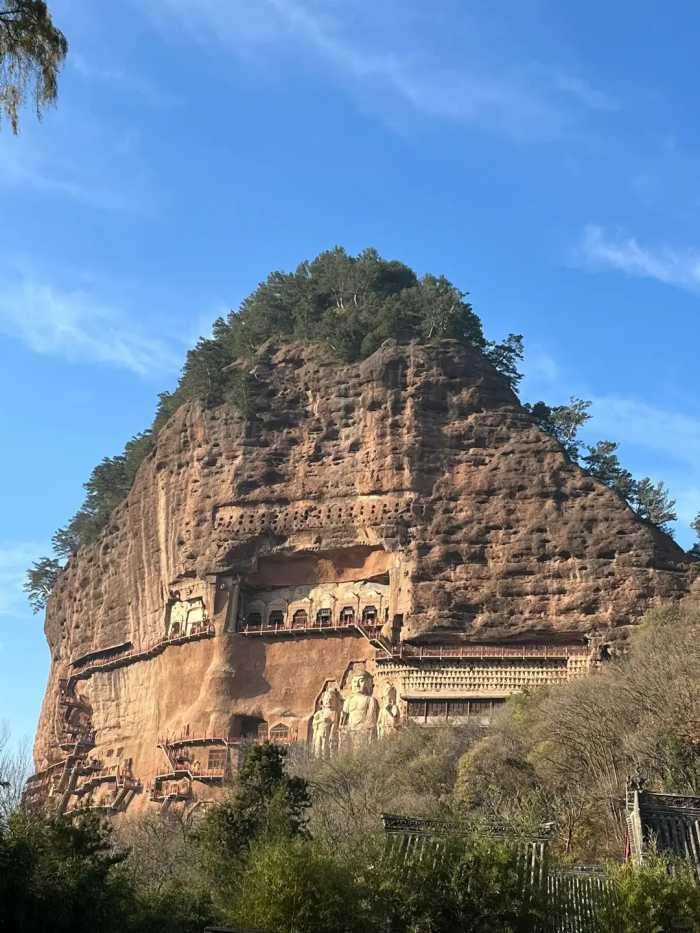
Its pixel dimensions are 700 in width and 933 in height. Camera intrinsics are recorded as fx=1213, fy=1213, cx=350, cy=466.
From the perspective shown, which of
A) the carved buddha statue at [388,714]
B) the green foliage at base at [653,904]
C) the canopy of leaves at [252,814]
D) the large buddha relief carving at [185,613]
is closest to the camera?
the green foliage at base at [653,904]

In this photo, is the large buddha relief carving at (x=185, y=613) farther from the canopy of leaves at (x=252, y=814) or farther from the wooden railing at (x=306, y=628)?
the canopy of leaves at (x=252, y=814)

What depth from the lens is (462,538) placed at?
45281 mm

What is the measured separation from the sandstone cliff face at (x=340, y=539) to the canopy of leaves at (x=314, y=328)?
1184mm

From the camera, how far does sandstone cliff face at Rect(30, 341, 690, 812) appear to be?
143 feet

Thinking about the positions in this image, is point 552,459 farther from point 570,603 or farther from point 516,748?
point 516,748

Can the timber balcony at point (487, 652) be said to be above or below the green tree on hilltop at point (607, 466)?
below

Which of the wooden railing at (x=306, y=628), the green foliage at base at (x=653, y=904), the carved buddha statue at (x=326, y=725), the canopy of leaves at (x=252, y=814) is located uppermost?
the wooden railing at (x=306, y=628)

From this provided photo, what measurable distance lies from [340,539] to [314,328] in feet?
36.7

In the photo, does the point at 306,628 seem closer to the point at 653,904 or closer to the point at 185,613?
the point at 185,613

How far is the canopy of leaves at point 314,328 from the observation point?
172ft

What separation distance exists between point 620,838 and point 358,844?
29.7 feet

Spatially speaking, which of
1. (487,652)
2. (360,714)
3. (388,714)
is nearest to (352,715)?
(360,714)

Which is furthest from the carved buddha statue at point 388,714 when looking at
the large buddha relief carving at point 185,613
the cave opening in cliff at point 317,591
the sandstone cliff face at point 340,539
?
the large buddha relief carving at point 185,613

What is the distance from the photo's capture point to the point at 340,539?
4753 cm
